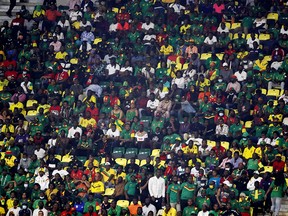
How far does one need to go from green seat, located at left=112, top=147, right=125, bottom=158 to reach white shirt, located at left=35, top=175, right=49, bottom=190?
2442 millimetres

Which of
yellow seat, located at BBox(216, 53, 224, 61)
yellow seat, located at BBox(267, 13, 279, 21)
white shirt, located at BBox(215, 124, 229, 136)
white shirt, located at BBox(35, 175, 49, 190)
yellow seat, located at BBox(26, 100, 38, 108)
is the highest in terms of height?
yellow seat, located at BBox(267, 13, 279, 21)

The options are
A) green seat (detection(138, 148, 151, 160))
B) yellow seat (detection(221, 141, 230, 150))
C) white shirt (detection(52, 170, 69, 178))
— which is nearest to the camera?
white shirt (detection(52, 170, 69, 178))

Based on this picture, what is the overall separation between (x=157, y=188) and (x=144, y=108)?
476 cm

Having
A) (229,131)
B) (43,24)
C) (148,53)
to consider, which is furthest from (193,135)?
(43,24)

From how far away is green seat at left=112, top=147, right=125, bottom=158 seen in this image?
4672 cm

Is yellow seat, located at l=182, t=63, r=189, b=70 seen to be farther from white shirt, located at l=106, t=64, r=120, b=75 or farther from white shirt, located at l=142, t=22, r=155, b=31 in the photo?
white shirt, located at l=142, t=22, r=155, b=31

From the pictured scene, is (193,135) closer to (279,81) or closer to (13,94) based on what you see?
(279,81)

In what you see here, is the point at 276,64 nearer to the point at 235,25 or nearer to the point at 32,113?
the point at 235,25

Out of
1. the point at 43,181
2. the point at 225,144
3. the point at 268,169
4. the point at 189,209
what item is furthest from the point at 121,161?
the point at 268,169

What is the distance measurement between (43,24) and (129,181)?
1074 cm

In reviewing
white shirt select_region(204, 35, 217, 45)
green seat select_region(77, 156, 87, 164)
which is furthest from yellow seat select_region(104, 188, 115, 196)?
white shirt select_region(204, 35, 217, 45)

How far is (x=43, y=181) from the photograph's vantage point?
4569cm

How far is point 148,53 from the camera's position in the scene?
5103cm

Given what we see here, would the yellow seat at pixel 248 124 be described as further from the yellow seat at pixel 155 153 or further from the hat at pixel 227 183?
the hat at pixel 227 183
